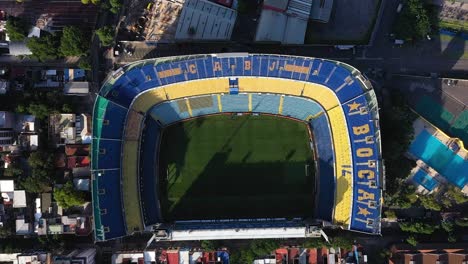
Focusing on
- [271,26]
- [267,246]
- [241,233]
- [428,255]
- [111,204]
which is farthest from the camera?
[271,26]

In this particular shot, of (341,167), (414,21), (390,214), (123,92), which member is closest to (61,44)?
(123,92)

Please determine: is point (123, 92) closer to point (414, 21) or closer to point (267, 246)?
point (267, 246)

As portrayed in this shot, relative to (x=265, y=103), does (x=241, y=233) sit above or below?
below

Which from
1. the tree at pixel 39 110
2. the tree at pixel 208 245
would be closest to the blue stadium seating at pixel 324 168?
the tree at pixel 208 245

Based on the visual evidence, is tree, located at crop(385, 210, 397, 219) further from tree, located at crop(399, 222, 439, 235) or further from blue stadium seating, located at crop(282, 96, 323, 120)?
blue stadium seating, located at crop(282, 96, 323, 120)

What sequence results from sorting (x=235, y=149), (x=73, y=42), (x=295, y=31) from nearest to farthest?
(x=73, y=42) < (x=295, y=31) < (x=235, y=149)

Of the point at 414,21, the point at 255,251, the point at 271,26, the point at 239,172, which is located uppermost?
the point at 271,26
